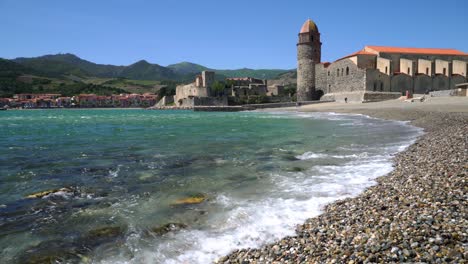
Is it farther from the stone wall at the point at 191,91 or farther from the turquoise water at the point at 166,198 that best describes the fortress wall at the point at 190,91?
the turquoise water at the point at 166,198

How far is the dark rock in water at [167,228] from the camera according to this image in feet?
16.8

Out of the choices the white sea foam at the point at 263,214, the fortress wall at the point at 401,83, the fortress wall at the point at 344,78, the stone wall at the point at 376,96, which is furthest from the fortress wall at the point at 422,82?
the white sea foam at the point at 263,214

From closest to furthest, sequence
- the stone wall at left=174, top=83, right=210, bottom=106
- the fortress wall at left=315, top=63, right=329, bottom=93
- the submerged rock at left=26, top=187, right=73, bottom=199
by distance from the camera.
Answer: the submerged rock at left=26, top=187, right=73, bottom=199 → the fortress wall at left=315, top=63, right=329, bottom=93 → the stone wall at left=174, top=83, right=210, bottom=106

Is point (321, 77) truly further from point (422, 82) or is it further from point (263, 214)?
point (263, 214)

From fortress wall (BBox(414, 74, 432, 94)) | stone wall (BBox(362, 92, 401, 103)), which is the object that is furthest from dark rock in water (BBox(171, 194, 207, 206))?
fortress wall (BBox(414, 74, 432, 94))

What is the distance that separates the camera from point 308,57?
2063 inches

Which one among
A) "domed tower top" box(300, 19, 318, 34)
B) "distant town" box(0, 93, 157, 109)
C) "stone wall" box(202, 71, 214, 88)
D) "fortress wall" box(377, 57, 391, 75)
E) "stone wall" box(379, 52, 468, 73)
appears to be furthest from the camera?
"distant town" box(0, 93, 157, 109)

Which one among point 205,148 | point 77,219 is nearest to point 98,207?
point 77,219

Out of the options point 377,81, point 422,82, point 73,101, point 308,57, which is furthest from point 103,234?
point 73,101

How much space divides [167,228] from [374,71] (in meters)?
44.2

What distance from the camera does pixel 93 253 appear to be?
4457mm

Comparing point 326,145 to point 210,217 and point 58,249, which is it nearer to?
point 210,217

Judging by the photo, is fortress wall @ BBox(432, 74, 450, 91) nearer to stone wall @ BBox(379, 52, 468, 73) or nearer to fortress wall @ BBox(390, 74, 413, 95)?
fortress wall @ BBox(390, 74, 413, 95)

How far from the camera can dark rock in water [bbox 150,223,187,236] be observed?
5125 mm
